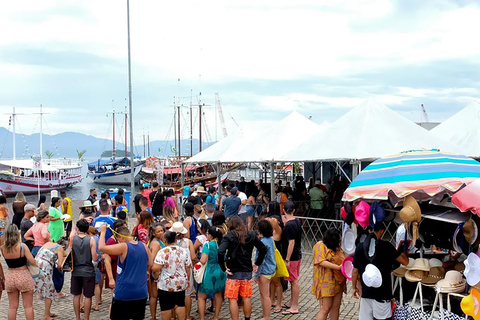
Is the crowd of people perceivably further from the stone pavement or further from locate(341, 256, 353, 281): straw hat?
locate(341, 256, 353, 281): straw hat

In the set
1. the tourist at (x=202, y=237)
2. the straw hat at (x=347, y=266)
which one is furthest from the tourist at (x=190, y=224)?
the straw hat at (x=347, y=266)

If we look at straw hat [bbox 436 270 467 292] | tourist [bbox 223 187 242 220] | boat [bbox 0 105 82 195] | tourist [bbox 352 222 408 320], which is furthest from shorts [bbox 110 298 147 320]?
boat [bbox 0 105 82 195]

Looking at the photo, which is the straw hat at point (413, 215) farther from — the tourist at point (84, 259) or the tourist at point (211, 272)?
the tourist at point (84, 259)

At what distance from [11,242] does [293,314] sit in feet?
13.7

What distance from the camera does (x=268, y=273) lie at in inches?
262

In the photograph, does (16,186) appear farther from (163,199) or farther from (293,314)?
(293,314)

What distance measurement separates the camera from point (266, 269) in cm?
668

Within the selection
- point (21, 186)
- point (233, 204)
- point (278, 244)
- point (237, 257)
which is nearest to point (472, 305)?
point (237, 257)

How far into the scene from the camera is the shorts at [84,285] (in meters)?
6.64

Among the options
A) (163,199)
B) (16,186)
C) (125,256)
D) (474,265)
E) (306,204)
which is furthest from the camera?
(16,186)

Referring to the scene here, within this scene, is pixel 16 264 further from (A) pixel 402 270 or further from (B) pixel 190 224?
(A) pixel 402 270

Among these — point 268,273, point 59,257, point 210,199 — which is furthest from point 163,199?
point 268,273

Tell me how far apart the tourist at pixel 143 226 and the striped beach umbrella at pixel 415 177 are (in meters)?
2.96

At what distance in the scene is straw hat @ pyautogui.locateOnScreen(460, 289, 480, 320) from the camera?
4.50m
